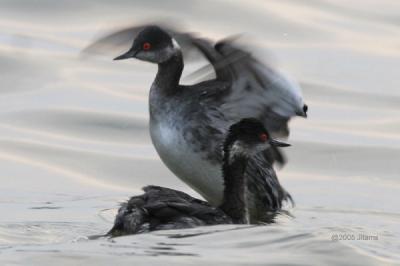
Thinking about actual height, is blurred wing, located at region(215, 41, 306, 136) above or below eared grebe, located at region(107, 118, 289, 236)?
above

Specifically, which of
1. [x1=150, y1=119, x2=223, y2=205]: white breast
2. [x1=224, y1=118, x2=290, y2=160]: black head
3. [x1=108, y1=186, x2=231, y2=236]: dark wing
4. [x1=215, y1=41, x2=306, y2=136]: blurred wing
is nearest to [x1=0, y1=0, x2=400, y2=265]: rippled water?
[x1=215, y1=41, x2=306, y2=136]: blurred wing

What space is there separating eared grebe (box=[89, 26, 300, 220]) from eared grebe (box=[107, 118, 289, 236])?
43 centimetres

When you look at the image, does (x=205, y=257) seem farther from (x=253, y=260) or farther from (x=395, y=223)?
(x=395, y=223)

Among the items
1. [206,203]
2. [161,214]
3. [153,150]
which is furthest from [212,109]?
[153,150]

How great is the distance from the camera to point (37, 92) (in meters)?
17.0

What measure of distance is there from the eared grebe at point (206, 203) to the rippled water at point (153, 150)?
414mm

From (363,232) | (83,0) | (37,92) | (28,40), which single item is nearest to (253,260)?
(363,232)

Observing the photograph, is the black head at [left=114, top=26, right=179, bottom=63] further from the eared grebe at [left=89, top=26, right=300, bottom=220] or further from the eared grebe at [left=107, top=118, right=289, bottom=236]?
the eared grebe at [left=107, top=118, right=289, bottom=236]

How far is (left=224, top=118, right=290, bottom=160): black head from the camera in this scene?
11.2m

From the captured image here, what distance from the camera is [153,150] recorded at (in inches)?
597

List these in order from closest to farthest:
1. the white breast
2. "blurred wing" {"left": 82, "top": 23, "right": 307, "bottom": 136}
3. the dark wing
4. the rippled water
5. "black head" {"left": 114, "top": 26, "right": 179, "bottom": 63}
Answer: the rippled water → the dark wing → the white breast → "blurred wing" {"left": 82, "top": 23, "right": 307, "bottom": 136} → "black head" {"left": 114, "top": 26, "right": 179, "bottom": 63}

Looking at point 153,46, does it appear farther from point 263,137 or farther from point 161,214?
point 161,214

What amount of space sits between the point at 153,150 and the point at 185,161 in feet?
11.2

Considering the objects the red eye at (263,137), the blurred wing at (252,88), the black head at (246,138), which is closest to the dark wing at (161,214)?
the black head at (246,138)
